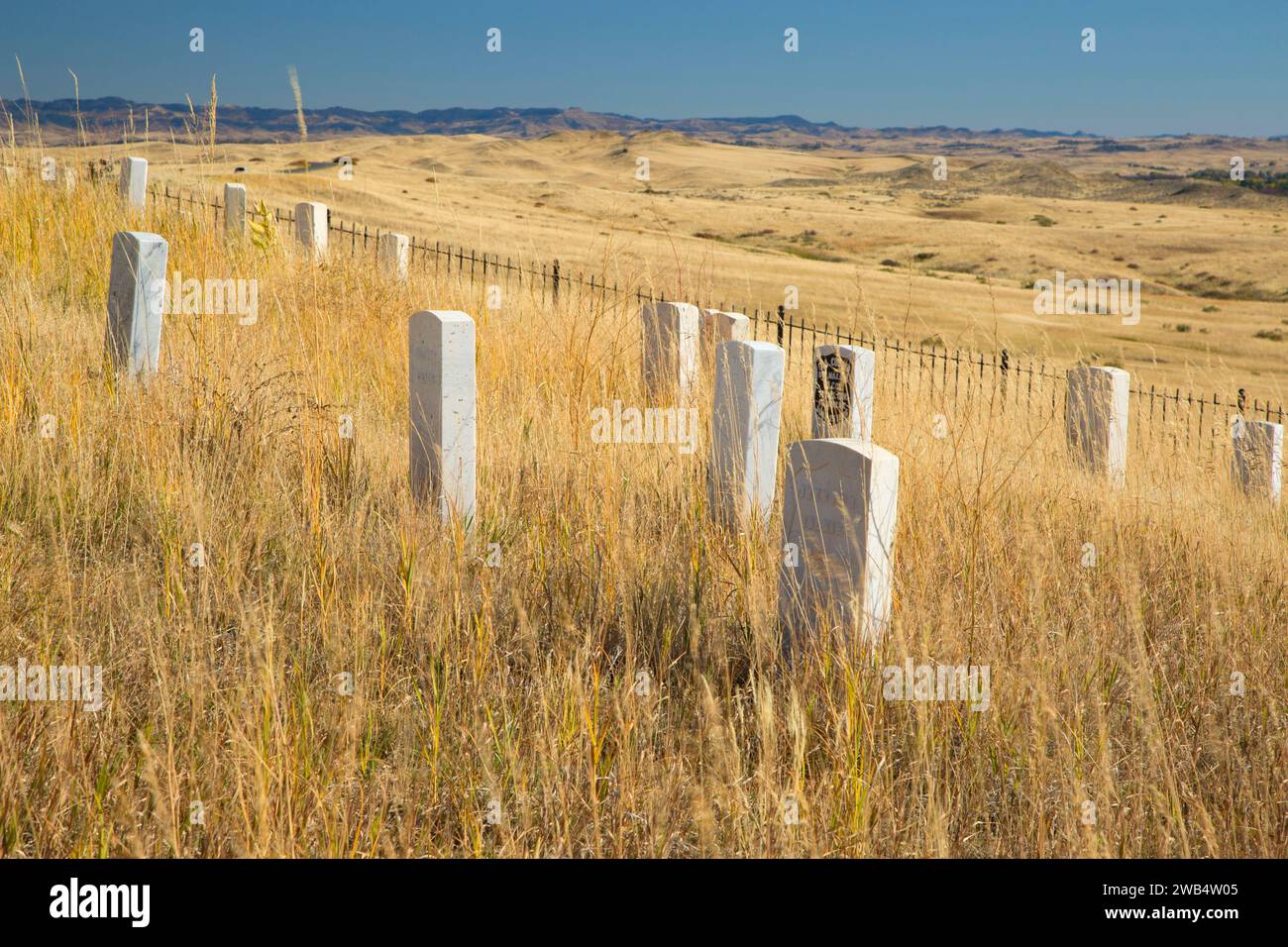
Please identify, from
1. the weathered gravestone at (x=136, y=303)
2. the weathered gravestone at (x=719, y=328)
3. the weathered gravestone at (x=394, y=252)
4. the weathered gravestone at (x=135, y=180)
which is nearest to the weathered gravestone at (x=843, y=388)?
the weathered gravestone at (x=719, y=328)

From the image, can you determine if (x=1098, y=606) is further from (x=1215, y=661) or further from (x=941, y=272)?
(x=941, y=272)

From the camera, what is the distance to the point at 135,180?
9453 millimetres

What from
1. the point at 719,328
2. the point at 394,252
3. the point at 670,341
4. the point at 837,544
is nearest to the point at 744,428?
the point at 837,544

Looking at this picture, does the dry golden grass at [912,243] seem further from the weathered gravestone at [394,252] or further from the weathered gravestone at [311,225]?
the weathered gravestone at [394,252]

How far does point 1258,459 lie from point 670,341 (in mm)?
4309

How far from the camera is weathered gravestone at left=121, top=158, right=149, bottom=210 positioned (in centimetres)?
928

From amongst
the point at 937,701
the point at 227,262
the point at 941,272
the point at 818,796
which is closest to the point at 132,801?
the point at 818,796

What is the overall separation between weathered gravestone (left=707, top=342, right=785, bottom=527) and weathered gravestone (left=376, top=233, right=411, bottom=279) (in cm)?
563

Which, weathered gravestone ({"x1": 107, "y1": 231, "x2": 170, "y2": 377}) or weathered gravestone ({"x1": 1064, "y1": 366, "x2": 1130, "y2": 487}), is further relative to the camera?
weathered gravestone ({"x1": 1064, "y1": 366, "x2": 1130, "y2": 487})

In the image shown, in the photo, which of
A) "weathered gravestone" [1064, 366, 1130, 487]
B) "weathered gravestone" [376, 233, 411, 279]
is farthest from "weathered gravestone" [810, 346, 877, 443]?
"weathered gravestone" [376, 233, 411, 279]

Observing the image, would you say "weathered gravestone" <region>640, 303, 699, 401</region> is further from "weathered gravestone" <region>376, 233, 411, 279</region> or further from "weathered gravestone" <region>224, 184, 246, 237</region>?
"weathered gravestone" <region>224, 184, 246, 237</region>

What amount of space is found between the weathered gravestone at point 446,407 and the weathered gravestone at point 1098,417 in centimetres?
425

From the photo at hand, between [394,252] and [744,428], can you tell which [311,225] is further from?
[744,428]

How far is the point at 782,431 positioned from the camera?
6.25 m
